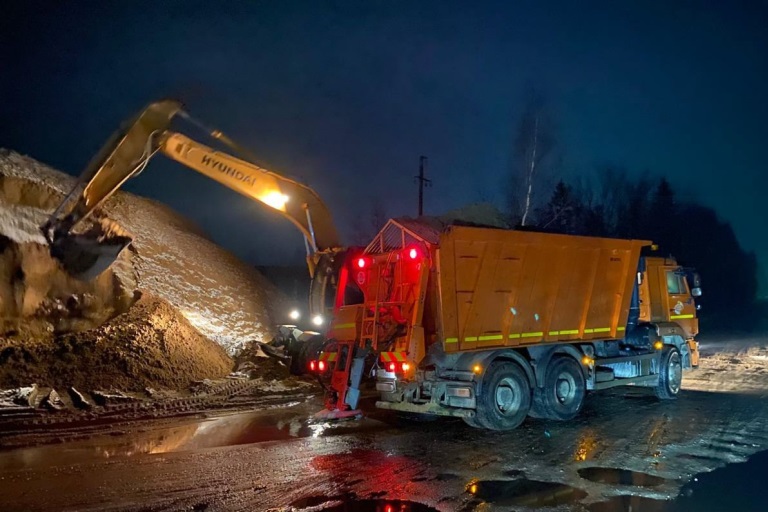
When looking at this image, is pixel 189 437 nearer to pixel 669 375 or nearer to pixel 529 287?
pixel 529 287

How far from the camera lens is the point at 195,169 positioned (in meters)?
13.1

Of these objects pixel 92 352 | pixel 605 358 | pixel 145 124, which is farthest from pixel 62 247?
pixel 605 358

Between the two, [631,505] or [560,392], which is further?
[560,392]

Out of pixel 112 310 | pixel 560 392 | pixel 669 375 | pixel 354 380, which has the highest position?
pixel 112 310

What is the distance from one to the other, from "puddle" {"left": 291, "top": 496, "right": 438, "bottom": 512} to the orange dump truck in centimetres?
338

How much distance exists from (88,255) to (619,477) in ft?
44.1

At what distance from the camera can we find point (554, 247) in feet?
36.8

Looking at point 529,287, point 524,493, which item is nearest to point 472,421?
point 529,287

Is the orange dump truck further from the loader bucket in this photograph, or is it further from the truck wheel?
the loader bucket

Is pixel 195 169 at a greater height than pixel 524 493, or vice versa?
pixel 195 169

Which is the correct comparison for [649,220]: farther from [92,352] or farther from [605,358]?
[92,352]

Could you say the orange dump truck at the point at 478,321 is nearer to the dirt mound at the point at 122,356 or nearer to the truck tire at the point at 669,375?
the truck tire at the point at 669,375

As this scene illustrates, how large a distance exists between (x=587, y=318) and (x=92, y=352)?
10508 mm

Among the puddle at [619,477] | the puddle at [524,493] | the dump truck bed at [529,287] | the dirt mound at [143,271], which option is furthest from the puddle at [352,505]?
the dirt mound at [143,271]
